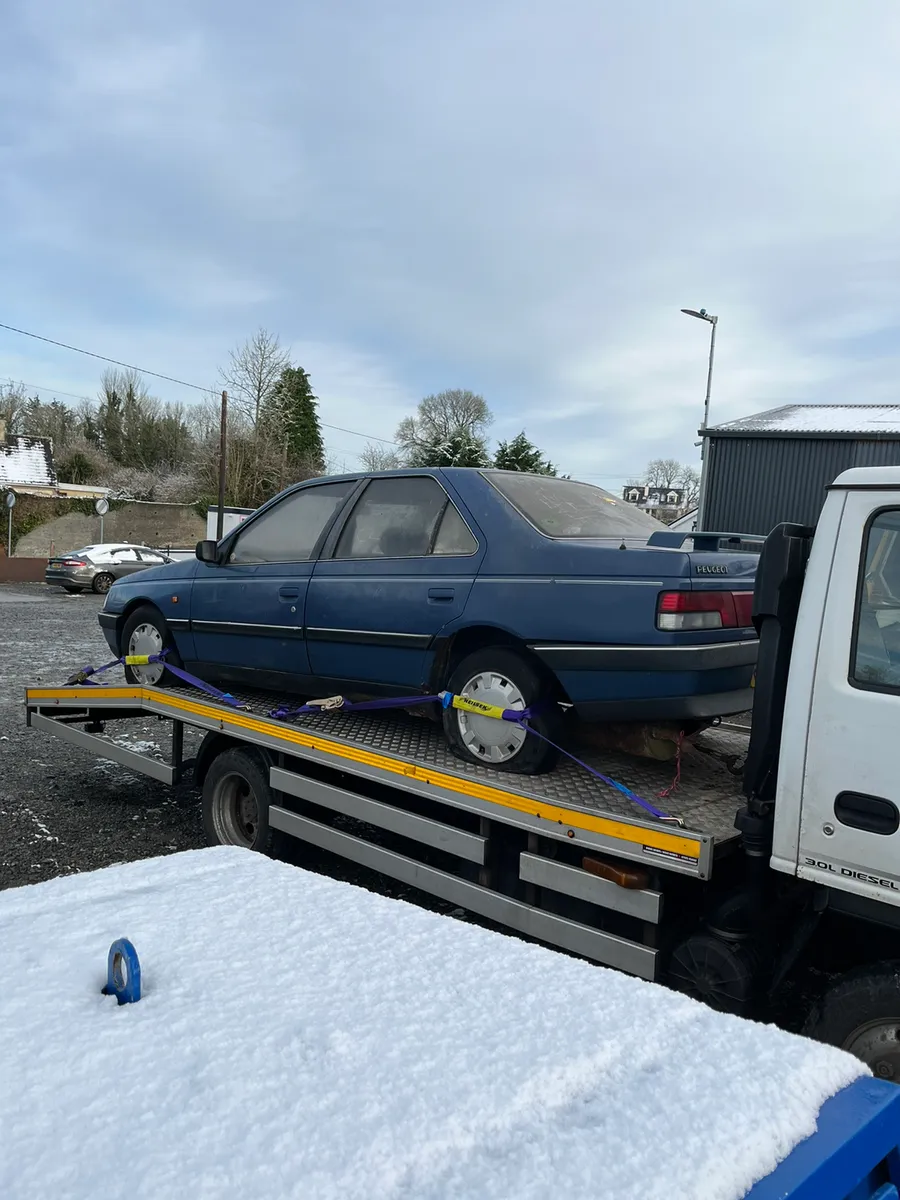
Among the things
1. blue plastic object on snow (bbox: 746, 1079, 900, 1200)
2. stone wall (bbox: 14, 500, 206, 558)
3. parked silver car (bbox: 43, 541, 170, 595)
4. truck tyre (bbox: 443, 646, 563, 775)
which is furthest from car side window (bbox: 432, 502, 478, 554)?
stone wall (bbox: 14, 500, 206, 558)

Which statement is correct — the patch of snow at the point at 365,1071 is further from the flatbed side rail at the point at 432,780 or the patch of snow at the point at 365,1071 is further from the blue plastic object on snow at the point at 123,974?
the flatbed side rail at the point at 432,780

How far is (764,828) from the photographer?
2.71m

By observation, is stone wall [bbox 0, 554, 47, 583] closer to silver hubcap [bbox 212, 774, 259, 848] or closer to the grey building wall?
the grey building wall

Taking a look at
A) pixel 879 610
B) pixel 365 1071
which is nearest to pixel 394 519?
pixel 879 610

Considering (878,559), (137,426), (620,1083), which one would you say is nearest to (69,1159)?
(620,1083)

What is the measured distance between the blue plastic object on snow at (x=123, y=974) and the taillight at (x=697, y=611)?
2307 mm

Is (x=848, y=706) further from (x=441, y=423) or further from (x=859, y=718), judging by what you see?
(x=441, y=423)

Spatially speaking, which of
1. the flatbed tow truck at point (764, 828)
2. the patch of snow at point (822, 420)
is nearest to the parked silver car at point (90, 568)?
the patch of snow at point (822, 420)

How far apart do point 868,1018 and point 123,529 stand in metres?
35.5

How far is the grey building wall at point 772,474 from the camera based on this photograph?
18.0m

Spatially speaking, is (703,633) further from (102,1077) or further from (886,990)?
(102,1077)

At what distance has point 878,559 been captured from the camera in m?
2.56

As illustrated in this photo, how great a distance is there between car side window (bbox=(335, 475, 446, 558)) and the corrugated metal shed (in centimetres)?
1521

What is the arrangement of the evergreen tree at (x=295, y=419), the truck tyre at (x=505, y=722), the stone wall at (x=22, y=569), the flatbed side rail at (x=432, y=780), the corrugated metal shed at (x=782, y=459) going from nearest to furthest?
the flatbed side rail at (x=432, y=780) < the truck tyre at (x=505, y=722) < the corrugated metal shed at (x=782, y=459) < the stone wall at (x=22, y=569) < the evergreen tree at (x=295, y=419)
